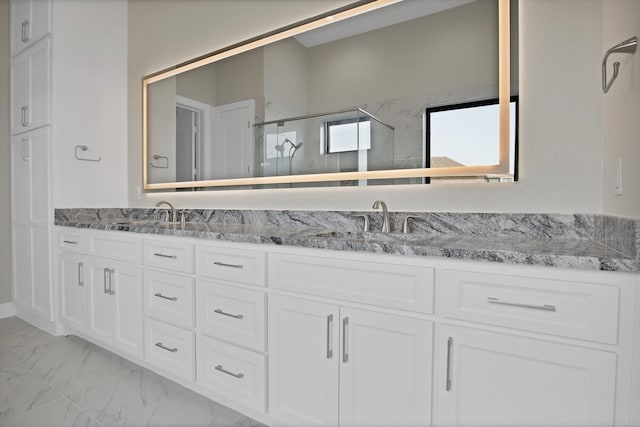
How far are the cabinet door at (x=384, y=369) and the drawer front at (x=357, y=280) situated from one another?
0.17ft

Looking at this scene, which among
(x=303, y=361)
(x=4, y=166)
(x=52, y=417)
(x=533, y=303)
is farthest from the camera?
(x=4, y=166)

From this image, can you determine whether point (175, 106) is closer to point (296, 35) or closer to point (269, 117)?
point (269, 117)

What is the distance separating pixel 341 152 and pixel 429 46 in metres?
0.63

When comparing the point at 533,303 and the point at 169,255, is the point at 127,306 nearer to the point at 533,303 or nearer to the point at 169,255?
the point at 169,255

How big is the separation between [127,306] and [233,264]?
90 centimetres

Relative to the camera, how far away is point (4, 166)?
3092 mm

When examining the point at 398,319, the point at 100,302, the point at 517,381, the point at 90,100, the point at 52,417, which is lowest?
the point at 52,417

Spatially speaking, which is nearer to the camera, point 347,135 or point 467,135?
point 467,135

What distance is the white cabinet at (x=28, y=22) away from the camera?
8.85 ft

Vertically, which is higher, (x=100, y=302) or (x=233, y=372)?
(x=100, y=302)

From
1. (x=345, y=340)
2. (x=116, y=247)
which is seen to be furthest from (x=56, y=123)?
(x=345, y=340)

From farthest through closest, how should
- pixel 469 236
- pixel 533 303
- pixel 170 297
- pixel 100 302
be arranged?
pixel 100 302 < pixel 170 297 < pixel 469 236 < pixel 533 303

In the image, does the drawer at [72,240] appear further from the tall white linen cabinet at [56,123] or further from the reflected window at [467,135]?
the reflected window at [467,135]

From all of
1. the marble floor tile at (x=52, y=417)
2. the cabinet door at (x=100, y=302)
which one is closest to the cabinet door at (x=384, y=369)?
the marble floor tile at (x=52, y=417)
